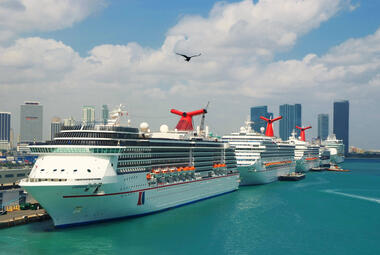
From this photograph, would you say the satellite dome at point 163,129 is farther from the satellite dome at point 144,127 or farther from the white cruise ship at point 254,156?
the white cruise ship at point 254,156

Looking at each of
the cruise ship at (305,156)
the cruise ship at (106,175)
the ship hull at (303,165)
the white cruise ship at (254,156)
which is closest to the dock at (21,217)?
the cruise ship at (106,175)

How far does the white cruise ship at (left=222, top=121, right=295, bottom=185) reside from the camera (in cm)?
8425

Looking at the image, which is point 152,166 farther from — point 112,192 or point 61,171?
point 61,171

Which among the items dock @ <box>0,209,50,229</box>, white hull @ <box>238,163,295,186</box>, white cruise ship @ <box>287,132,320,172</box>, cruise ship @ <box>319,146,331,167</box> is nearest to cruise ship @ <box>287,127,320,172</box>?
white cruise ship @ <box>287,132,320,172</box>

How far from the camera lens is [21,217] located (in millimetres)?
42750

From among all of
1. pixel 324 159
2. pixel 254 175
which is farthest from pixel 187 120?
pixel 324 159

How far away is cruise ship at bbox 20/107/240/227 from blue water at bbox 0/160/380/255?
5.46ft

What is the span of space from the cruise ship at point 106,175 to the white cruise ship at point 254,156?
93.6 feet

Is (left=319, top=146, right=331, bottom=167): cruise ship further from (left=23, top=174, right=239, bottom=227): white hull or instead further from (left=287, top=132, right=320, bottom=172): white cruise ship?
(left=23, top=174, right=239, bottom=227): white hull

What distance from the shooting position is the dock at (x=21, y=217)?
134ft

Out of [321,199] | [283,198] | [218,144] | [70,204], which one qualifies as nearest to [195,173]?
[218,144]

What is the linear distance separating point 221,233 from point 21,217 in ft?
70.7

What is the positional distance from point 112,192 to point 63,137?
832 cm

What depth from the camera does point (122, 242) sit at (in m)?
36.7
